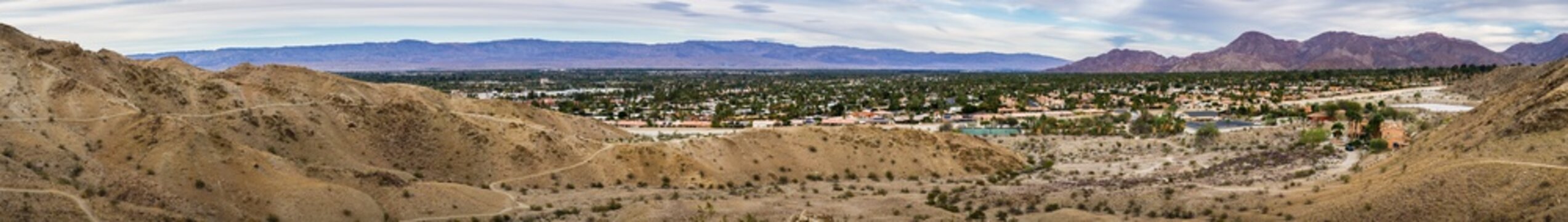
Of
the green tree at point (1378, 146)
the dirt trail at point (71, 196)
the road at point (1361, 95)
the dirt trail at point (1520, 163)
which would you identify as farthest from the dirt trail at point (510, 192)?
the road at point (1361, 95)

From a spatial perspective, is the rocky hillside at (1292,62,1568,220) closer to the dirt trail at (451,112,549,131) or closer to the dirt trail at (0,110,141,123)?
the dirt trail at (451,112,549,131)

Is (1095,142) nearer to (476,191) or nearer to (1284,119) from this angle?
(1284,119)

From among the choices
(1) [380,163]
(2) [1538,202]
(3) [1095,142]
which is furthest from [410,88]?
(2) [1538,202]

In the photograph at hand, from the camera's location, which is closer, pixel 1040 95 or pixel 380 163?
pixel 380 163

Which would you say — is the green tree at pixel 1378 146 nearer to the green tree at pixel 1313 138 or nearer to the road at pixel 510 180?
the green tree at pixel 1313 138

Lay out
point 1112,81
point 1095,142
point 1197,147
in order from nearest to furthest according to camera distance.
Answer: point 1197,147, point 1095,142, point 1112,81

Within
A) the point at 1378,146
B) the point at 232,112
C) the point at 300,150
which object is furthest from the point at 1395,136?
the point at 232,112

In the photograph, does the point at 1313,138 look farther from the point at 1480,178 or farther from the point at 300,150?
the point at 300,150
